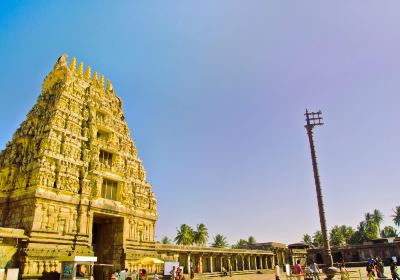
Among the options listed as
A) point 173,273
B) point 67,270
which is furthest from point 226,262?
point 67,270

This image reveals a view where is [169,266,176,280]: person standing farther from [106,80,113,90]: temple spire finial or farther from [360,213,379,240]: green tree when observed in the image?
[360,213,379,240]: green tree

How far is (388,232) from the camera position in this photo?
8056 centimetres

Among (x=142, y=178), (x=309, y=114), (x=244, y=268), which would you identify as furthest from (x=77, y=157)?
(x=244, y=268)

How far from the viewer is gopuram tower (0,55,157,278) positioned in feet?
61.9

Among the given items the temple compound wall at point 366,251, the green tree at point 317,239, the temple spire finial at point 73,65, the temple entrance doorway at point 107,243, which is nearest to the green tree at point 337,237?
the green tree at point 317,239

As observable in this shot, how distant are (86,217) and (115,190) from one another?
160 inches

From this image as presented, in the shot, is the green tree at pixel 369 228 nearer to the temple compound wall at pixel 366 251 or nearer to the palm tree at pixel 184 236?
the temple compound wall at pixel 366 251

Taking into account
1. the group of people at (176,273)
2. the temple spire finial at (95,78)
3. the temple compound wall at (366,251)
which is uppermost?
the temple spire finial at (95,78)

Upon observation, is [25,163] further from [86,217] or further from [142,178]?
[142,178]

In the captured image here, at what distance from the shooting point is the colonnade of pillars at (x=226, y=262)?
3388cm

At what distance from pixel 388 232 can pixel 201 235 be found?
50234 millimetres

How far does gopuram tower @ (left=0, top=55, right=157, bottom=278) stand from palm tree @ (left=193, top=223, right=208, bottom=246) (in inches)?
1895

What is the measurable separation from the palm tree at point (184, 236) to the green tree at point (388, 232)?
5232 cm

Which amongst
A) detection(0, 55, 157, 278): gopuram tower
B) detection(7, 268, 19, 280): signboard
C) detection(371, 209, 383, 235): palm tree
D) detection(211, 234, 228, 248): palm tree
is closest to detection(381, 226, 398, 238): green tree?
detection(371, 209, 383, 235): palm tree
